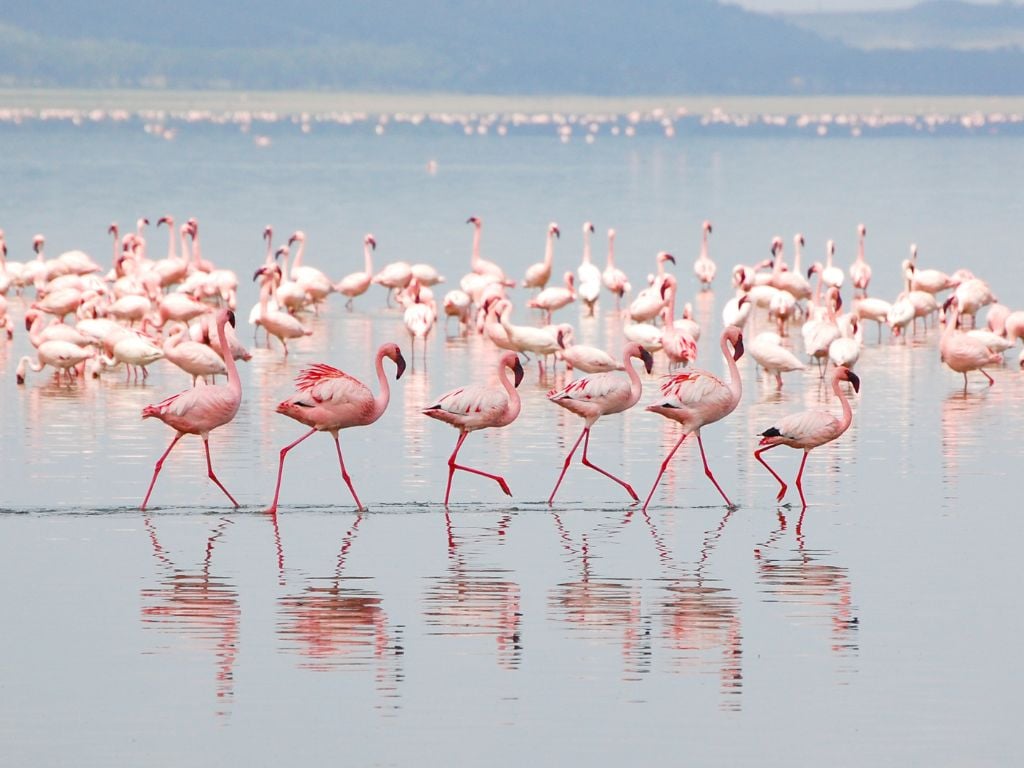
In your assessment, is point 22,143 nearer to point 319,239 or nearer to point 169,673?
point 319,239

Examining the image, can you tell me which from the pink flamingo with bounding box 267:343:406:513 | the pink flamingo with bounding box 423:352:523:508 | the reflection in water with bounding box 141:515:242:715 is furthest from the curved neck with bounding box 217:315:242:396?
the reflection in water with bounding box 141:515:242:715

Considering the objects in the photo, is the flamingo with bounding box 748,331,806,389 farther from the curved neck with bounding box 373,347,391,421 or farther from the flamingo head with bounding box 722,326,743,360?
the curved neck with bounding box 373,347,391,421

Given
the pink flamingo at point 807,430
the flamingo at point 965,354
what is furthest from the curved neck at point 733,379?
the flamingo at point 965,354

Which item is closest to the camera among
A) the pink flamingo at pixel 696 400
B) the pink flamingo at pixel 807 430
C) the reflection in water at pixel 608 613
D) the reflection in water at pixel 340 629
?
the reflection in water at pixel 340 629

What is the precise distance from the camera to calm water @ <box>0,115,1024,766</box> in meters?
8.39

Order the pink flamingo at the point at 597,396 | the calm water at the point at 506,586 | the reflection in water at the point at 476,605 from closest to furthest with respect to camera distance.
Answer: the calm water at the point at 506,586
the reflection in water at the point at 476,605
the pink flamingo at the point at 597,396

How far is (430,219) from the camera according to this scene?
45219 mm

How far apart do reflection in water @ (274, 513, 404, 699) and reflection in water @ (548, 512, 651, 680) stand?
0.86m

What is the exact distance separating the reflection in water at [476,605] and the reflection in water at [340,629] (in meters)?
0.27

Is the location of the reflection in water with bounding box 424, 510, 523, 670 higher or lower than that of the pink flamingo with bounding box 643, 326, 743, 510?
lower

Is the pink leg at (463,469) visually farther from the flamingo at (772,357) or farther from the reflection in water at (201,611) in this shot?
the flamingo at (772,357)

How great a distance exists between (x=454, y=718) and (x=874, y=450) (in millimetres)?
7320

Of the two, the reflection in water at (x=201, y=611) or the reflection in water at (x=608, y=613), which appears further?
the reflection in water at (x=608, y=613)

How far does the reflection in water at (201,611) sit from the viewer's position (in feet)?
30.5
